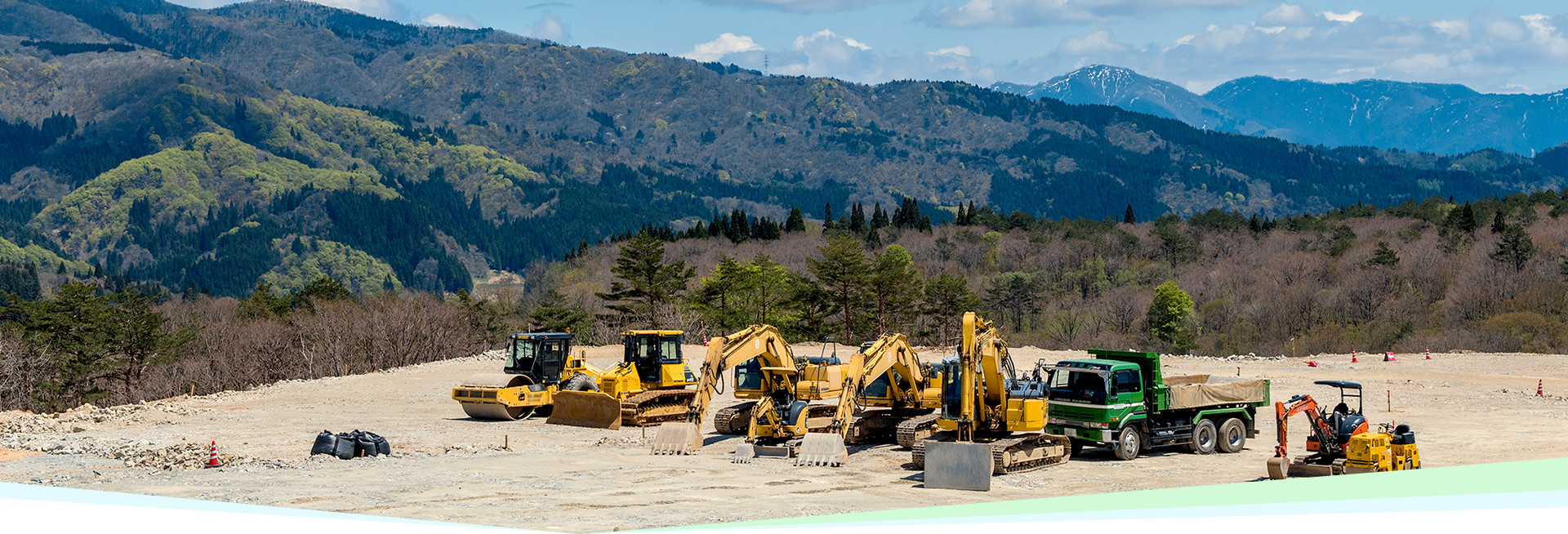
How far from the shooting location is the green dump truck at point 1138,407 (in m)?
27.2

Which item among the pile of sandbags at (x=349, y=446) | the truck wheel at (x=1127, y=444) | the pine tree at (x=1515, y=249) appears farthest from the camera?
the pine tree at (x=1515, y=249)

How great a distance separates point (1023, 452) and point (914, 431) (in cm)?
367

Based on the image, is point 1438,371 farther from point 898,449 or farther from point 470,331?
Result: point 470,331

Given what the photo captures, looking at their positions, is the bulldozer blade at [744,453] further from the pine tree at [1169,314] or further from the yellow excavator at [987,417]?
the pine tree at [1169,314]

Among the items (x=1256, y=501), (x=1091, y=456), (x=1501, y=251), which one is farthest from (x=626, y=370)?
(x=1501, y=251)

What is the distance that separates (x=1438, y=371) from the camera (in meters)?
52.0

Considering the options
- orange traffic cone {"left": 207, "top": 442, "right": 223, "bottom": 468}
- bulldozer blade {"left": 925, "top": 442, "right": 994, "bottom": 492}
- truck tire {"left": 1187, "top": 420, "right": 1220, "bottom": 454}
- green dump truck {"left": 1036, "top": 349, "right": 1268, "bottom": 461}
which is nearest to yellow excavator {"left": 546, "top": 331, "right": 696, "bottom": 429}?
orange traffic cone {"left": 207, "top": 442, "right": 223, "bottom": 468}

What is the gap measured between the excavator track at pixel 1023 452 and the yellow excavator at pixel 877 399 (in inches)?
72.7

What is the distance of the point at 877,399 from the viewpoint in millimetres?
31672

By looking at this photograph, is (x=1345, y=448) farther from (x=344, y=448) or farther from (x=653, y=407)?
(x=344, y=448)

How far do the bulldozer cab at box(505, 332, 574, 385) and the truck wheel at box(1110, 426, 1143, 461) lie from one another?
17.7 metres

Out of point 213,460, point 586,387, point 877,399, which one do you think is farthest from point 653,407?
point 213,460

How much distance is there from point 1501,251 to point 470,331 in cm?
7983

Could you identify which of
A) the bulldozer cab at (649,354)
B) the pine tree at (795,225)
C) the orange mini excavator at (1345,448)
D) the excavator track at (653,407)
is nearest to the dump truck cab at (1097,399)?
the orange mini excavator at (1345,448)
